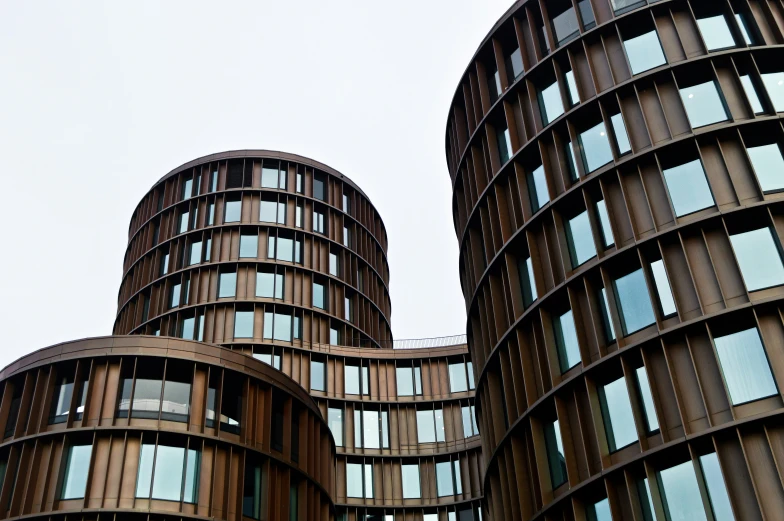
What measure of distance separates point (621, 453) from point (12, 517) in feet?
73.7

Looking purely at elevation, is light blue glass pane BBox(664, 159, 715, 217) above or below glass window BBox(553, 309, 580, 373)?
above

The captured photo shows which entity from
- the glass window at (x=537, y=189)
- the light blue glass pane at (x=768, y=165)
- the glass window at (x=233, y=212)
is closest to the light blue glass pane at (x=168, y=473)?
the glass window at (x=537, y=189)

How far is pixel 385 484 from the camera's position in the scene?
190 feet

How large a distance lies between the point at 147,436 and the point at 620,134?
21628 millimetres

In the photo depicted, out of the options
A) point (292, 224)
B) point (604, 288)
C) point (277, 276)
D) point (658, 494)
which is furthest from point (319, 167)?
point (658, 494)

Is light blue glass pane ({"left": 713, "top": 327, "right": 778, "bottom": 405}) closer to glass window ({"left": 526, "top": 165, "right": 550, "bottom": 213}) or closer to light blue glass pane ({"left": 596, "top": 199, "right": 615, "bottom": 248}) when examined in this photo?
light blue glass pane ({"left": 596, "top": 199, "right": 615, "bottom": 248})

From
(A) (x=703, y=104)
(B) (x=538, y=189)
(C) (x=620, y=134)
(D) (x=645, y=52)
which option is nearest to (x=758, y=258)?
(A) (x=703, y=104)

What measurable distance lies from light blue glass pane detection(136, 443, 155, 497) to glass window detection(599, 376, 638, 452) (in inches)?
690

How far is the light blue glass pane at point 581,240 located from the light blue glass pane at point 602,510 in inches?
334

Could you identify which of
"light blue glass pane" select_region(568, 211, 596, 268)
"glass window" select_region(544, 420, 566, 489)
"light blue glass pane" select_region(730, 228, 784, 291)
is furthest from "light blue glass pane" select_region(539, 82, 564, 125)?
"glass window" select_region(544, 420, 566, 489)

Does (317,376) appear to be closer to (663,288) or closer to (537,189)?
(537,189)

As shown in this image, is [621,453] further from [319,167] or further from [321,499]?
[319,167]

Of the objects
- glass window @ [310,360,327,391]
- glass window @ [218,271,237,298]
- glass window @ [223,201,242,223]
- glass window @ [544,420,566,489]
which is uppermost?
glass window @ [223,201,242,223]

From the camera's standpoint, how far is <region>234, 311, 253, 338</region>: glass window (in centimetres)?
6078
